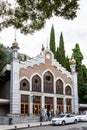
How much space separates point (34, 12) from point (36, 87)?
2940 cm

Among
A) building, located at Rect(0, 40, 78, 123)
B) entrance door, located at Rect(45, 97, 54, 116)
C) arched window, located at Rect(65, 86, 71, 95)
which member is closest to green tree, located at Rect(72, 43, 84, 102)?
building, located at Rect(0, 40, 78, 123)

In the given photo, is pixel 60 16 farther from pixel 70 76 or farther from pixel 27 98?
pixel 70 76

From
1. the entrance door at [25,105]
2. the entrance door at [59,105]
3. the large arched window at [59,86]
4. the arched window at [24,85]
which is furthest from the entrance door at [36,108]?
the large arched window at [59,86]

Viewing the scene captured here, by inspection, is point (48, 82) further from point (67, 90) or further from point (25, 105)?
point (25, 105)

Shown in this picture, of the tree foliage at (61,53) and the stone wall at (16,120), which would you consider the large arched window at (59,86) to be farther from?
the tree foliage at (61,53)

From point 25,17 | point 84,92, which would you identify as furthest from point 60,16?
point 84,92

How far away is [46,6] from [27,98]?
29.3 m

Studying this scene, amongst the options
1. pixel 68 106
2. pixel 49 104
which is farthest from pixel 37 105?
pixel 68 106

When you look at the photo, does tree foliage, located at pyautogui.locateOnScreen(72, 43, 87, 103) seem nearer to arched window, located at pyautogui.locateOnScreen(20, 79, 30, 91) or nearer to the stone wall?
arched window, located at pyautogui.locateOnScreen(20, 79, 30, 91)

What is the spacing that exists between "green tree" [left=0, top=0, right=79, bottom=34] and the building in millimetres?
25370

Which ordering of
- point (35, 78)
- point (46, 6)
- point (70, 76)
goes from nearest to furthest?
point (46, 6)
point (35, 78)
point (70, 76)

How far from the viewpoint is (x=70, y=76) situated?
45.1 m

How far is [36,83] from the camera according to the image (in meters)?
40.7

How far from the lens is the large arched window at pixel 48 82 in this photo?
4178cm
